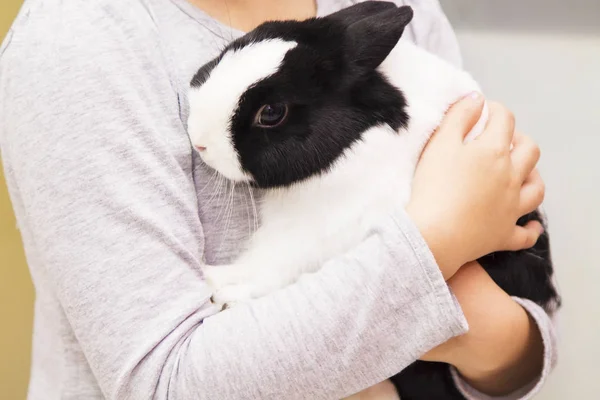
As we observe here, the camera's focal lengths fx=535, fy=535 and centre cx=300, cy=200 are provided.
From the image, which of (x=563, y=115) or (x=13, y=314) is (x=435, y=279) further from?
(x=13, y=314)

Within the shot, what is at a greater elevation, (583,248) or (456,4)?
(456,4)

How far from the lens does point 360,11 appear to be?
2.43ft

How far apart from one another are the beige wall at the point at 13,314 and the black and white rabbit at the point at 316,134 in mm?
868

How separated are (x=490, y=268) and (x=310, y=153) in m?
0.31

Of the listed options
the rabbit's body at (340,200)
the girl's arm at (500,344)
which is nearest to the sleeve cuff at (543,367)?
the girl's arm at (500,344)

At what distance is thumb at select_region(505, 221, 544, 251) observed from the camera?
2.40 ft

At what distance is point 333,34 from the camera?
69 centimetres

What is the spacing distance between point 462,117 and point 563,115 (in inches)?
21.8

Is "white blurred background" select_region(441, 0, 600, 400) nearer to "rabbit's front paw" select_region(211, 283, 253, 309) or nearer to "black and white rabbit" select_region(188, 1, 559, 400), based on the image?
"black and white rabbit" select_region(188, 1, 559, 400)

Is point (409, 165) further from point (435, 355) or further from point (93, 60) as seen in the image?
point (93, 60)

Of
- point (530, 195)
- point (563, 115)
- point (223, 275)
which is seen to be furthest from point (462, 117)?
point (563, 115)

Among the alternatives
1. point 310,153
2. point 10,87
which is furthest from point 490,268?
point 10,87

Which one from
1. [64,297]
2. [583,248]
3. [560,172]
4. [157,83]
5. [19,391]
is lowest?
[19,391]

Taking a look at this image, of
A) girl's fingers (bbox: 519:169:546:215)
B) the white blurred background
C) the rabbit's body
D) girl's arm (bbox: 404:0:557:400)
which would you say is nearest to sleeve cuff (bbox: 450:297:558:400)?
girl's arm (bbox: 404:0:557:400)
